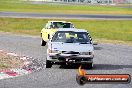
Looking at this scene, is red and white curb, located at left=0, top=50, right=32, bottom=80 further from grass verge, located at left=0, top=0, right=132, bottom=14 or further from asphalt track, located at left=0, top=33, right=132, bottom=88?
grass verge, located at left=0, top=0, right=132, bottom=14

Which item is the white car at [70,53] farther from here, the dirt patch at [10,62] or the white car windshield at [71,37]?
the dirt patch at [10,62]

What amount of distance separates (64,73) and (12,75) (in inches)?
73.1

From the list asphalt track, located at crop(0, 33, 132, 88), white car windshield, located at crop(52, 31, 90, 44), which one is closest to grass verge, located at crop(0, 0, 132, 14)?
asphalt track, located at crop(0, 33, 132, 88)

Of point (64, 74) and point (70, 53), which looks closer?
point (64, 74)

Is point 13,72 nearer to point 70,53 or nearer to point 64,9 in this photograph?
point 70,53

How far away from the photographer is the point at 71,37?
60.9 feet

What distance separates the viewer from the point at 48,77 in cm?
1445

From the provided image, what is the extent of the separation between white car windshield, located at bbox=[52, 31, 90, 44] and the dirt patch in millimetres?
1791

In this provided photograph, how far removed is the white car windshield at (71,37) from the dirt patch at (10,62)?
1791mm

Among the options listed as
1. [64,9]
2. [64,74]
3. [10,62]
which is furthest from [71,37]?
[64,9]

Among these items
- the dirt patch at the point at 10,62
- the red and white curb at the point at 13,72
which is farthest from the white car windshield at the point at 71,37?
the red and white curb at the point at 13,72

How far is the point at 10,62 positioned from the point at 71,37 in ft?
8.87

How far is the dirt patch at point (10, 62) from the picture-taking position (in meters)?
17.2

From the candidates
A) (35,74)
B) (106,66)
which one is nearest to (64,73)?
(35,74)
